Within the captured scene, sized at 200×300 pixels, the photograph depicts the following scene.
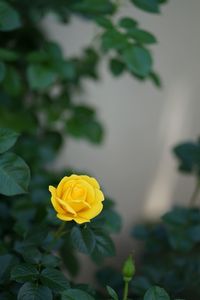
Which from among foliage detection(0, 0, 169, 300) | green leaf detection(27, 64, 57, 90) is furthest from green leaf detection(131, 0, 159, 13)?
green leaf detection(27, 64, 57, 90)

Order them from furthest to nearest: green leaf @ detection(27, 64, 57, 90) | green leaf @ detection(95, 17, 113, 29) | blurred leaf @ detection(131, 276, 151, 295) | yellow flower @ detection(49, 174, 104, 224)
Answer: green leaf @ detection(27, 64, 57, 90) → green leaf @ detection(95, 17, 113, 29) → blurred leaf @ detection(131, 276, 151, 295) → yellow flower @ detection(49, 174, 104, 224)

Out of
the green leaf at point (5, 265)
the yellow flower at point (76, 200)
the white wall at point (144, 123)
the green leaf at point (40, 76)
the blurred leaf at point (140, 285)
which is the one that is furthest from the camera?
the white wall at point (144, 123)

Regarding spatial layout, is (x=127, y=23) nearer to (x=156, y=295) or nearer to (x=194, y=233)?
(x=194, y=233)

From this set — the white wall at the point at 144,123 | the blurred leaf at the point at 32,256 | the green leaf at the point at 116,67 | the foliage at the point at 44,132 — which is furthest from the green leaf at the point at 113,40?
the white wall at the point at 144,123

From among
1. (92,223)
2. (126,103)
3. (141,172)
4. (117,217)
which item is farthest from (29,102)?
(92,223)

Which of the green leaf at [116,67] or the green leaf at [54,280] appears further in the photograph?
the green leaf at [116,67]

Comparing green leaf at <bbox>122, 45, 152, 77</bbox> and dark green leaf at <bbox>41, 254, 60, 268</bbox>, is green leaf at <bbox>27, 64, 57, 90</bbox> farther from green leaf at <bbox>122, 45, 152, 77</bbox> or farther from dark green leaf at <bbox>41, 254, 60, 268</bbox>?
dark green leaf at <bbox>41, 254, 60, 268</bbox>

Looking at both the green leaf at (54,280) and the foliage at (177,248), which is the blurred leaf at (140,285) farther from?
the green leaf at (54,280)
